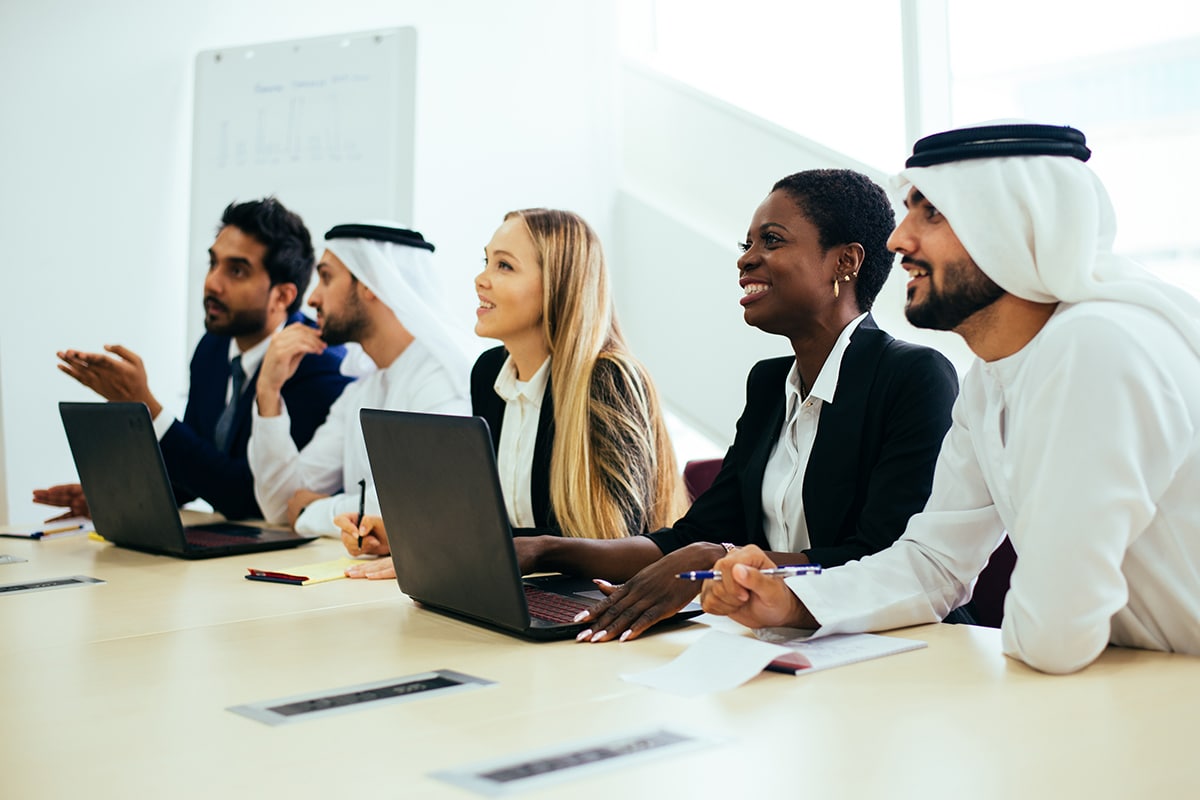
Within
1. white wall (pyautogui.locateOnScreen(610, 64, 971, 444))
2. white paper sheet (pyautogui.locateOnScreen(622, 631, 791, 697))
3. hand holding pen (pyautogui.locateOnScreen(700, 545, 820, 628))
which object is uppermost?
white wall (pyautogui.locateOnScreen(610, 64, 971, 444))

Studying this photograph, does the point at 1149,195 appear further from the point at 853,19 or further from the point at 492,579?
the point at 492,579

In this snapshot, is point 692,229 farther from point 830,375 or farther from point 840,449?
point 840,449

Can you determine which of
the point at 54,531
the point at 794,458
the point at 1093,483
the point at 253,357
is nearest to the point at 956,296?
the point at 1093,483

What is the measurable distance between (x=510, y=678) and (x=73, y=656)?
27.7 inches

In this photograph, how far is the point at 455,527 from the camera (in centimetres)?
186

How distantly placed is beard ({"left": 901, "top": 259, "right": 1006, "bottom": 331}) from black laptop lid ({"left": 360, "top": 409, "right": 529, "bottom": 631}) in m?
0.67

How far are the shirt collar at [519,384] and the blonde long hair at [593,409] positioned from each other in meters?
0.03

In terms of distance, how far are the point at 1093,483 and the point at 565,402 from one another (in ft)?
5.08

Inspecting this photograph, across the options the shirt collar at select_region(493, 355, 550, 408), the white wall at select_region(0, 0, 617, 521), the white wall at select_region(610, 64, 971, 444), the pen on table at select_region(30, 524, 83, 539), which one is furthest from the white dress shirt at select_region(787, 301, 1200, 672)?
the white wall at select_region(0, 0, 617, 521)

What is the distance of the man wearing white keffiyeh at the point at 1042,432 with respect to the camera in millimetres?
1458

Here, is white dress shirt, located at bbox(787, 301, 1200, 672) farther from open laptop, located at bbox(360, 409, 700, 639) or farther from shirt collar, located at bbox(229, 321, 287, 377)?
shirt collar, located at bbox(229, 321, 287, 377)

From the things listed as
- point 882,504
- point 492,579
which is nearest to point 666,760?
point 492,579

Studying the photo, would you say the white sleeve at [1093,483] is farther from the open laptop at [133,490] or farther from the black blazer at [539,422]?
the open laptop at [133,490]

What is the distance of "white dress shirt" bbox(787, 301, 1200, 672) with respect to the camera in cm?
145
